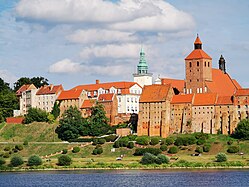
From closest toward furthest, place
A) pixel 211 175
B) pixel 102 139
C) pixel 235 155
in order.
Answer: pixel 211 175
pixel 235 155
pixel 102 139

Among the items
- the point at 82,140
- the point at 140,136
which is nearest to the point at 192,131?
the point at 140,136

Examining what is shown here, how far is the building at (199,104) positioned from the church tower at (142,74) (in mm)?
18990

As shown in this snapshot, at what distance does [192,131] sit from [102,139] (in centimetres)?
1388

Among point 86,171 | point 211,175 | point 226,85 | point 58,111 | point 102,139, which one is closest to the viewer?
point 211,175

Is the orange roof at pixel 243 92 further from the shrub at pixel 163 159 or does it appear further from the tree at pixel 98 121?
the tree at pixel 98 121

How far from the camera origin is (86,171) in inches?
3440

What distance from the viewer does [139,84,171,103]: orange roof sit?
11082cm

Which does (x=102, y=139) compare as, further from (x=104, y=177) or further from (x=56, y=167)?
(x=104, y=177)

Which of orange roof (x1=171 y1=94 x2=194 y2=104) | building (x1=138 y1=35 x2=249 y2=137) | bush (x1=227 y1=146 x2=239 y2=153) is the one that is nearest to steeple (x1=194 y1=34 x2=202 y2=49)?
building (x1=138 y1=35 x2=249 y2=137)

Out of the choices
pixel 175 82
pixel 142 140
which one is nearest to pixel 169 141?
pixel 142 140

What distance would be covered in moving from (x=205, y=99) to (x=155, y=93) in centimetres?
824

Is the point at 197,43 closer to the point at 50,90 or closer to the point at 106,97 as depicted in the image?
the point at 106,97

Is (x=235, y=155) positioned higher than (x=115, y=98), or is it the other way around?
(x=115, y=98)

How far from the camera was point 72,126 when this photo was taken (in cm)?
11269
